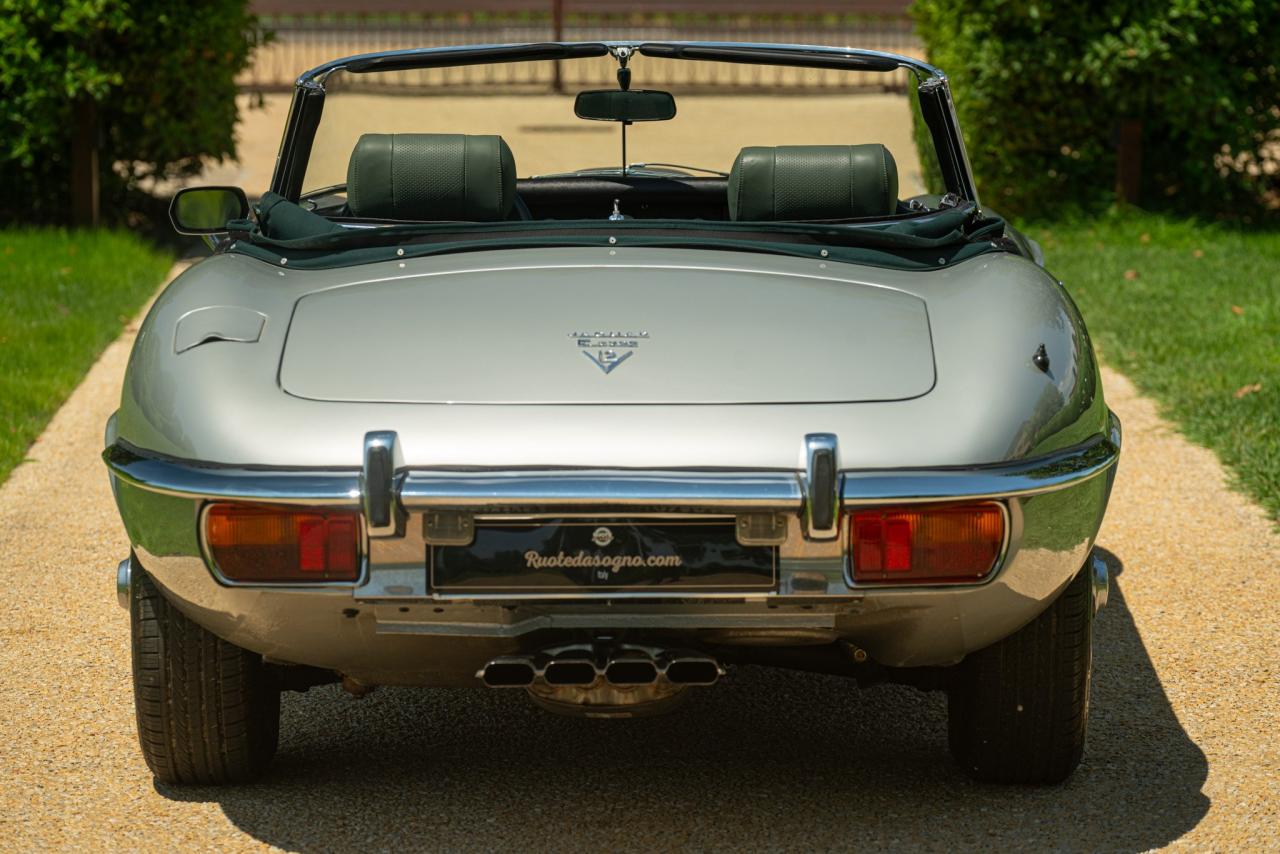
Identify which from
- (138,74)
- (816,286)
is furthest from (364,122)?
(138,74)

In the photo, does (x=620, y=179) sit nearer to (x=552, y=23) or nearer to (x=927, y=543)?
(x=927, y=543)

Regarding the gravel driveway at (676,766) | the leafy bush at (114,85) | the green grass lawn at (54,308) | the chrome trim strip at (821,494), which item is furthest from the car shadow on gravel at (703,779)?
the leafy bush at (114,85)

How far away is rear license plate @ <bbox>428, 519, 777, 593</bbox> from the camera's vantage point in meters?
2.96

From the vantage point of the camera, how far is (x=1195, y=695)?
165 inches

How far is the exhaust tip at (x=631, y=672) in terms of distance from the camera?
3.02 meters

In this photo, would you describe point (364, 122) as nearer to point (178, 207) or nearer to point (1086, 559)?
point (178, 207)

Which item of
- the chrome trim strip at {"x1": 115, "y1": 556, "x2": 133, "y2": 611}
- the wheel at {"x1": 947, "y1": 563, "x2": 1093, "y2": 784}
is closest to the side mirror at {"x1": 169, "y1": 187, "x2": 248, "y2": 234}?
the chrome trim strip at {"x1": 115, "y1": 556, "x2": 133, "y2": 611}

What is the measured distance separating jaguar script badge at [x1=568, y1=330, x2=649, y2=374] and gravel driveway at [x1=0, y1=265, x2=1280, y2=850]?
92cm

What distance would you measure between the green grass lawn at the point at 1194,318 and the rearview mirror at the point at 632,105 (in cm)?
266

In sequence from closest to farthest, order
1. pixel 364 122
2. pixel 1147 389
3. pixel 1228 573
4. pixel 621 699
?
pixel 621 699 → pixel 364 122 → pixel 1228 573 → pixel 1147 389

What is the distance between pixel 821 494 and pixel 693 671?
404mm

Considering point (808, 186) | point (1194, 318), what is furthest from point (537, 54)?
point (1194, 318)

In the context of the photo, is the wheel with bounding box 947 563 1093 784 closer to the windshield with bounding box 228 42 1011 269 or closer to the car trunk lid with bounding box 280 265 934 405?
the car trunk lid with bounding box 280 265 934 405

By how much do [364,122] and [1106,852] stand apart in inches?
103
